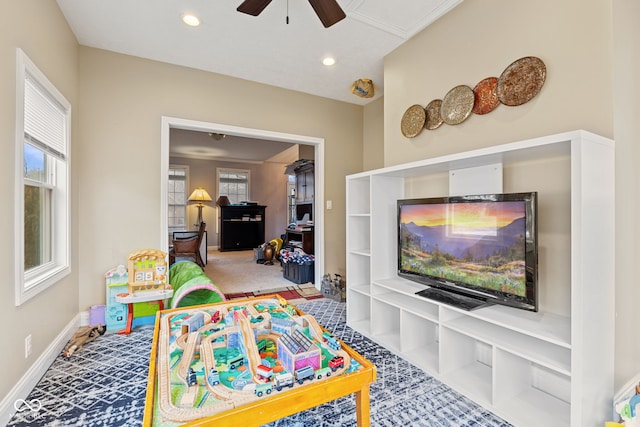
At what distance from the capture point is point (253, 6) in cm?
193

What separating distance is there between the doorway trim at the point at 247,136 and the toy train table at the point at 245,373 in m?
1.89

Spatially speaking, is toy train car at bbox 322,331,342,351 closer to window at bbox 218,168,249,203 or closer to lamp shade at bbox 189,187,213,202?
lamp shade at bbox 189,187,213,202

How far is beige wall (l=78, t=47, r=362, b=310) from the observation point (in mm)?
2920

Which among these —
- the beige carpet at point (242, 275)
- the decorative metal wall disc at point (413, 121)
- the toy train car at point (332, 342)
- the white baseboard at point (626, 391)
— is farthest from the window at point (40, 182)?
the white baseboard at point (626, 391)

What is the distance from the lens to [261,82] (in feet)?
12.1

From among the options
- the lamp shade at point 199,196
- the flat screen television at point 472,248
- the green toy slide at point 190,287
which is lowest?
the green toy slide at point 190,287

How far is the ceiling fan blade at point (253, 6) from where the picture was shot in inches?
74.4

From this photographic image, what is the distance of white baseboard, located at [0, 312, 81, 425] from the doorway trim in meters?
Answer: 1.08

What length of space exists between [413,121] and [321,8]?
4.12 feet

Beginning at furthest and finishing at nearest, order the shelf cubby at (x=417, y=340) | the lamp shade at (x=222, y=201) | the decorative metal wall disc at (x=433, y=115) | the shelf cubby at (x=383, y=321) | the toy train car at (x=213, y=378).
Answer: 1. the lamp shade at (x=222, y=201)
2. the shelf cubby at (x=383, y=321)
3. the decorative metal wall disc at (x=433, y=115)
4. the shelf cubby at (x=417, y=340)
5. the toy train car at (x=213, y=378)

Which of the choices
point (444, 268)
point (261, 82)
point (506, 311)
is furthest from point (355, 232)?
point (261, 82)

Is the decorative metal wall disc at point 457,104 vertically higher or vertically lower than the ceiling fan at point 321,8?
lower

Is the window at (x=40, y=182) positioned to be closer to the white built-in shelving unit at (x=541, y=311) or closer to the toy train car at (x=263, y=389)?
the toy train car at (x=263, y=389)

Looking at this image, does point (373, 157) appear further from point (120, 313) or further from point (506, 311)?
point (120, 313)
